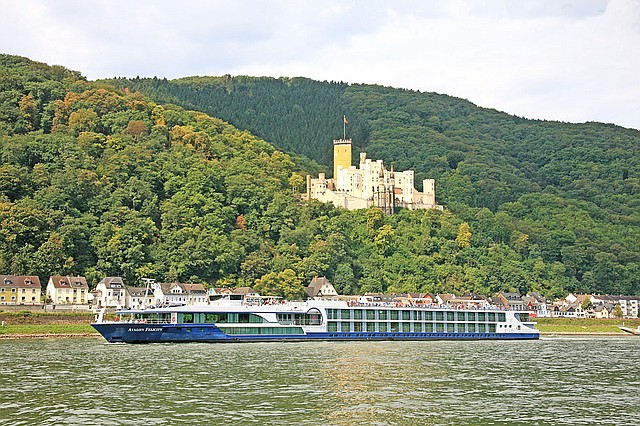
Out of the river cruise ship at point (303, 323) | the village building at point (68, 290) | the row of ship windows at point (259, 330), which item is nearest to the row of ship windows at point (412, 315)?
the river cruise ship at point (303, 323)

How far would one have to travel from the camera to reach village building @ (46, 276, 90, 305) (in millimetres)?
83188

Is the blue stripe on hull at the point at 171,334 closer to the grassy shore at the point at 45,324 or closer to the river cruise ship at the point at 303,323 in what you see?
the river cruise ship at the point at 303,323

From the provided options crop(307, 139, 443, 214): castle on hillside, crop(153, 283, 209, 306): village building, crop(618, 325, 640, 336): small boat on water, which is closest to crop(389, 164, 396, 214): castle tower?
crop(307, 139, 443, 214): castle on hillside

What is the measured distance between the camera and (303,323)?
206ft

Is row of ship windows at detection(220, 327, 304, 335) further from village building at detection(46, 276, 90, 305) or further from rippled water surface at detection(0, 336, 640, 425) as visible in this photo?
village building at detection(46, 276, 90, 305)

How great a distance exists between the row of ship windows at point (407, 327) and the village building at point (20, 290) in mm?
30633

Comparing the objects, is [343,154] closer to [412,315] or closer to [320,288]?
[320,288]

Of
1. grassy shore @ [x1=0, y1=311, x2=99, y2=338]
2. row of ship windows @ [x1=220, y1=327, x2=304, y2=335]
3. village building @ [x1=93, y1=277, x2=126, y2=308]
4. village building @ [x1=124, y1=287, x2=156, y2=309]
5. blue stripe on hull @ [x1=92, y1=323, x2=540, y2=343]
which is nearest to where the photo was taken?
blue stripe on hull @ [x1=92, y1=323, x2=540, y2=343]

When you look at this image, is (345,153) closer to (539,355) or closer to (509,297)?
(509,297)

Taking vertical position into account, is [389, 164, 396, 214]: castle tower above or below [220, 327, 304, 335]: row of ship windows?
above

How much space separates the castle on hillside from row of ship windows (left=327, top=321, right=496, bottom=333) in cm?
5933

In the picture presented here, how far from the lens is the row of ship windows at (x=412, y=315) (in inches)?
2532

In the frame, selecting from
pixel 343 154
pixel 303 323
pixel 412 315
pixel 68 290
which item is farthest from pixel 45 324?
pixel 343 154

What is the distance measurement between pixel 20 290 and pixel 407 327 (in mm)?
36458
